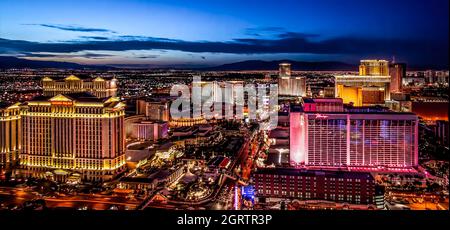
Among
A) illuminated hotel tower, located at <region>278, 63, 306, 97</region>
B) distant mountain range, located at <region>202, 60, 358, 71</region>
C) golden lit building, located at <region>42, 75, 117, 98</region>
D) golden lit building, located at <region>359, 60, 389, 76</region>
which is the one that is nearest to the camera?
distant mountain range, located at <region>202, 60, 358, 71</region>

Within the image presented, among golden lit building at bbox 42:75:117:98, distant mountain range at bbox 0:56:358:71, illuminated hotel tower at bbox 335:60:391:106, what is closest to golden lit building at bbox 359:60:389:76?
illuminated hotel tower at bbox 335:60:391:106

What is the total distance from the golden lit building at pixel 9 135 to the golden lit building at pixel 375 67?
11.9 metres

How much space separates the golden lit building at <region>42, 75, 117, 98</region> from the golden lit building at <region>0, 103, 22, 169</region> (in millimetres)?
Answer: 1175

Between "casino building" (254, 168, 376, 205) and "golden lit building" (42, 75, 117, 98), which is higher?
"golden lit building" (42, 75, 117, 98)

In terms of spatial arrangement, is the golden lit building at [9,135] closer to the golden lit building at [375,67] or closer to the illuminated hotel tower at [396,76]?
the illuminated hotel tower at [396,76]

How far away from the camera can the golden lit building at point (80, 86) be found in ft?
31.9

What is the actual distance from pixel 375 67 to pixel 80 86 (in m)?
11.1

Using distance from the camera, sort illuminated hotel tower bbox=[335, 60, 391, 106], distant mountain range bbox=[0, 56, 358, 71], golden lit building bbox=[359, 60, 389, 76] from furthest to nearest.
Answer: golden lit building bbox=[359, 60, 389, 76] → illuminated hotel tower bbox=[335, 60, 391, 106] → distant mountain range bbox=[0, 56, 358, 71]

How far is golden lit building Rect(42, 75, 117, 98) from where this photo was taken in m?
9.71

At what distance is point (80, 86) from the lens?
389 inches

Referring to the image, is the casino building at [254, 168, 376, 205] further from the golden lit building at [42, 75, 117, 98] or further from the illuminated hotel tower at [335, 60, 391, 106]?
the illuminated hotel tower at [335, 60, 391, 106]
